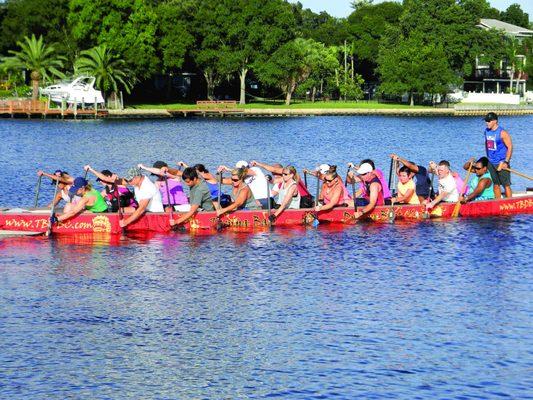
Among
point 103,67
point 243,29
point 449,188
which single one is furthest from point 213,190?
point 243,29

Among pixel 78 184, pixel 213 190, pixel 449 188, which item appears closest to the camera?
pixel 78 184

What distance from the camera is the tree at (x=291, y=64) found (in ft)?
412

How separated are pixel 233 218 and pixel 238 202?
51 cm

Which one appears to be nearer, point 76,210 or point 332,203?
point 76,210

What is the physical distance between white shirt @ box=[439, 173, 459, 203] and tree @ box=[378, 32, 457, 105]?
10021 centimetres

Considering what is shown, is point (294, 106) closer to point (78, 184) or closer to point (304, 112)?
point (304, 112)

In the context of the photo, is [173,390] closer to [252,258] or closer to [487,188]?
[252,258]

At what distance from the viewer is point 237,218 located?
105 ft

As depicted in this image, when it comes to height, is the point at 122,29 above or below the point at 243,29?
below

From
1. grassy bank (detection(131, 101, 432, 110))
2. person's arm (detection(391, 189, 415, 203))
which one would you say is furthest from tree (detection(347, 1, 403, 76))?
person's arm (detection(391, 189, 415, 203))

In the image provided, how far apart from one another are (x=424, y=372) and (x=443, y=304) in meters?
5.10

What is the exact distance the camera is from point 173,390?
61.8ft

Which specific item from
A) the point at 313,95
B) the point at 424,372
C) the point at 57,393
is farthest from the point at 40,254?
the point at 313,95

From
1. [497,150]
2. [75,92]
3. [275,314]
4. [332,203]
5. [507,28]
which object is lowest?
[275,314]
